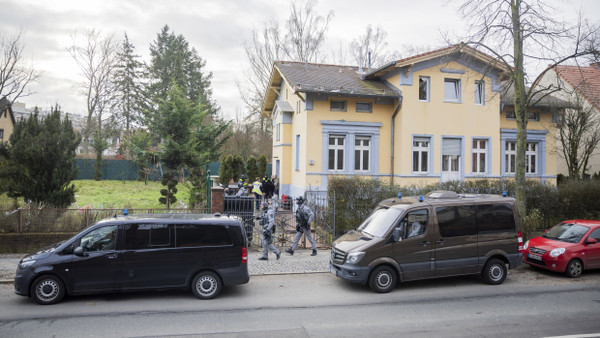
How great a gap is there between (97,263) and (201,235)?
1994mm

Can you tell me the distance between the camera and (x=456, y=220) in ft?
30.3

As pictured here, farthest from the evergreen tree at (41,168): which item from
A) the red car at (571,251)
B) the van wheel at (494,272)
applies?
the red car at (571,251)

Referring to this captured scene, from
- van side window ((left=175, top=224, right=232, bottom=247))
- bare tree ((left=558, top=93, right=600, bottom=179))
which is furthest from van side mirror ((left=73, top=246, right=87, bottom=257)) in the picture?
bare tree ((left=558, top=93, right=600, bottom=179))

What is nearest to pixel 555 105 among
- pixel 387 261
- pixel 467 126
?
pixel 467 126

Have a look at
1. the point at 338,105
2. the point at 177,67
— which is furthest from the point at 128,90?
the point at 338,105

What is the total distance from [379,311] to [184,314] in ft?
11.5

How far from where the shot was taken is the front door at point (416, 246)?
8.81 m

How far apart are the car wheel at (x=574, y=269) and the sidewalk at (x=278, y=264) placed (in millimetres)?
5907

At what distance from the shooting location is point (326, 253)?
12.5m

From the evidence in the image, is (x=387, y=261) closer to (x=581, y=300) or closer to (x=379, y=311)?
(x=379, y=311)

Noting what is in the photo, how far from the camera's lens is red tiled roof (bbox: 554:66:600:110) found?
13586mm

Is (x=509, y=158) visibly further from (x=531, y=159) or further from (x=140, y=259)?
(x=140, y=259)

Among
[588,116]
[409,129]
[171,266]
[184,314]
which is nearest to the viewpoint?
[184,314]

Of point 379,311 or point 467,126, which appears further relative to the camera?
point 467,126
